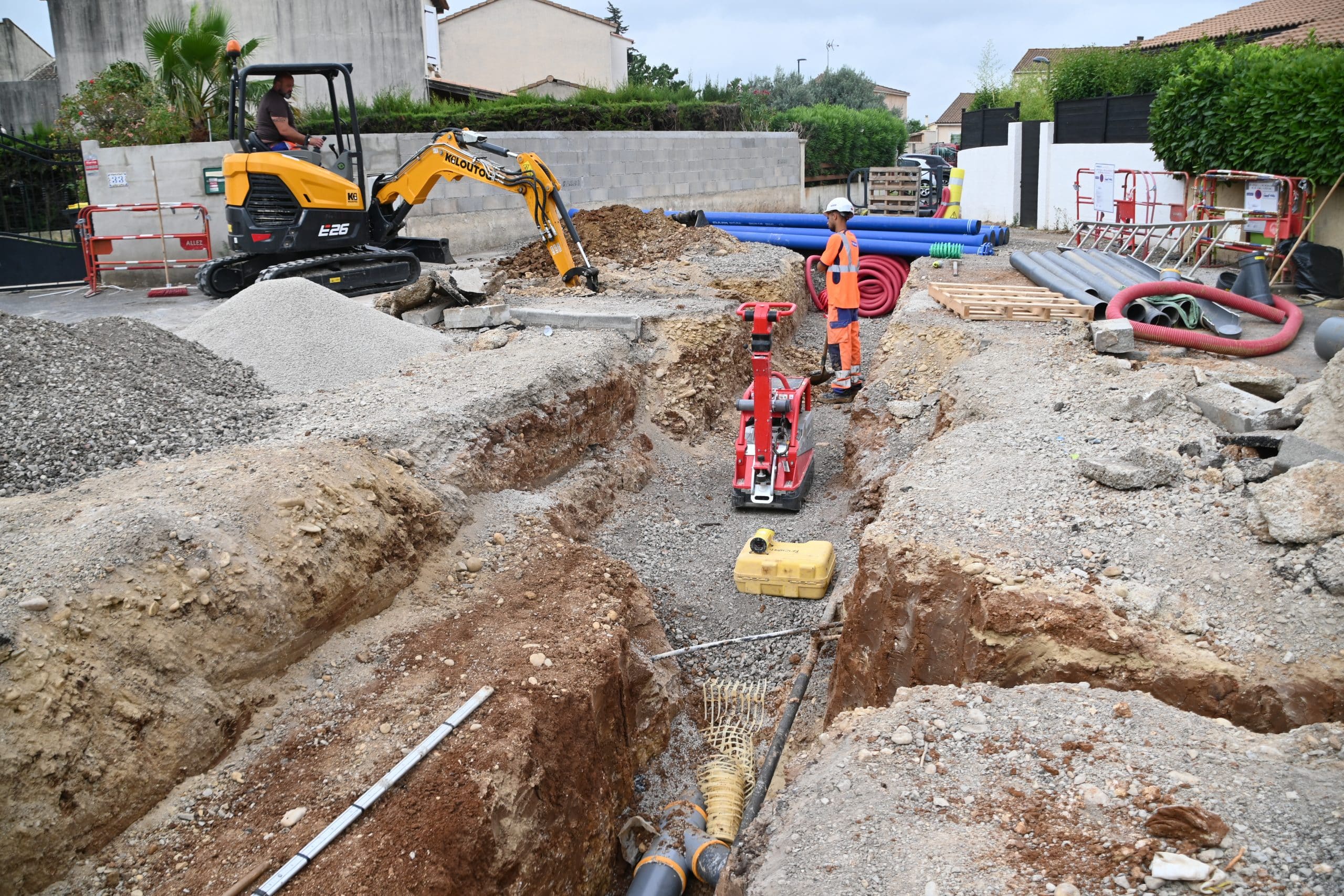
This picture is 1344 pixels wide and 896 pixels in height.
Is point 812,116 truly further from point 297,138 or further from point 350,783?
point 350,783

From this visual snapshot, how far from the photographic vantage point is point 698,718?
20.1 ft

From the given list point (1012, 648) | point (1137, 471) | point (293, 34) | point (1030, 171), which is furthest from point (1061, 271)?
point (293, 34)

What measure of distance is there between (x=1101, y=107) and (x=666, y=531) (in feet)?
58.4

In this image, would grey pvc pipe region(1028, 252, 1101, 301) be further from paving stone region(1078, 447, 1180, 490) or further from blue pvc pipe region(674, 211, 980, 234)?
paving stone region(1078, 447, 1180, 490)

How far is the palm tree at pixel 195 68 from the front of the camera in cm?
1414

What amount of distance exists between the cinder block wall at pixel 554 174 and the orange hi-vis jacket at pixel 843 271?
725 centimetres

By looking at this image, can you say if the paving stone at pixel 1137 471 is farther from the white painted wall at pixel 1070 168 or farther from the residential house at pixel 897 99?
the residential house at pixel 897 99

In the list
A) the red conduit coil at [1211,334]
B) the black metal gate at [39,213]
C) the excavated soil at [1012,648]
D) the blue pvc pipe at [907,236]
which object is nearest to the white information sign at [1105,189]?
the blue pvc pipe at [907,236]

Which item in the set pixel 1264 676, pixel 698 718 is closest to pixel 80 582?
pixel 698 718

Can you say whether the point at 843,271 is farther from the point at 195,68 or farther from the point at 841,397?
the point at 195,68

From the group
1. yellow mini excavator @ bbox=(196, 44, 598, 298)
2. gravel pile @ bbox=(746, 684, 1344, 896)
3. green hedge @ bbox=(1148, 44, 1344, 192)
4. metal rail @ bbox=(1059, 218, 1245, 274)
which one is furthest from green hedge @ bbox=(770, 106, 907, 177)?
gravel pile @ bbox=(746, 684, 1344, 896)

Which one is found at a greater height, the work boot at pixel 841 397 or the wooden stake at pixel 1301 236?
the wooden stake at pixel 1301 236

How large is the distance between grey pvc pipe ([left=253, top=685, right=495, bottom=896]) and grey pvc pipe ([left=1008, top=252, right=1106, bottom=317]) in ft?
25.3

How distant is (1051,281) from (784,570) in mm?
5994
